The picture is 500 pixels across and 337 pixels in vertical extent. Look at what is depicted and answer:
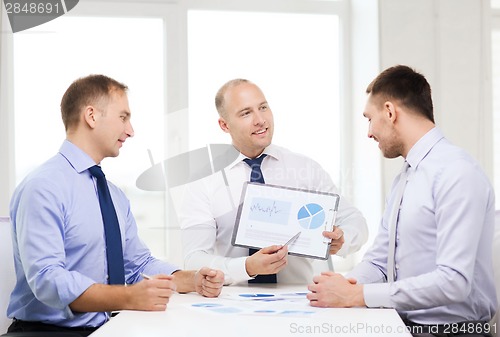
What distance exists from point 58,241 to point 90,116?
48 cm

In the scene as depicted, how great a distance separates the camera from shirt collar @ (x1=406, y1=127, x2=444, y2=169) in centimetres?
226

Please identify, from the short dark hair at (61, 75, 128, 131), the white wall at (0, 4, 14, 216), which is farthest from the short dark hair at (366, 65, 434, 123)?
the white wall at (0, 4, 14, 216)

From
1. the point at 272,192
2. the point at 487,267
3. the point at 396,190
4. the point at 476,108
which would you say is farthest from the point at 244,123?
the point at 476,108

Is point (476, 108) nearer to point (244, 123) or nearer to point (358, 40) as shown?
point (358, 40)

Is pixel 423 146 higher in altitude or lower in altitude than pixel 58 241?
higher

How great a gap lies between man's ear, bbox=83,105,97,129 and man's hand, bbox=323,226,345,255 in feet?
2.96

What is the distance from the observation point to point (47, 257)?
2076mm

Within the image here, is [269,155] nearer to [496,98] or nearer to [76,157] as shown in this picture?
[76,157]

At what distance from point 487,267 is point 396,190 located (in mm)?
409

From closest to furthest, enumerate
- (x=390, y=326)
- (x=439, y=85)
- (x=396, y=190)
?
(x=390, y=326), (x=396, y=190), (x=439, y=85)

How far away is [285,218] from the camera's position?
2486mm

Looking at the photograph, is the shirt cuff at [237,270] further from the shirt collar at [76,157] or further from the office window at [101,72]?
the office window at [101,72]

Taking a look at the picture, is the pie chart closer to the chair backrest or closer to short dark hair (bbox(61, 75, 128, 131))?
short dark hair (bbox(61, 75, 128, 131))

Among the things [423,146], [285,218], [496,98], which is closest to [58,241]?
[285,218]
